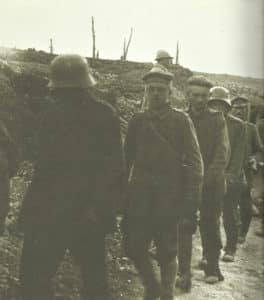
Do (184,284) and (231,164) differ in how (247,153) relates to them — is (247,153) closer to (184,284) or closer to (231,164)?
(231,164)

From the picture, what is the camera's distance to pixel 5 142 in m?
3.90

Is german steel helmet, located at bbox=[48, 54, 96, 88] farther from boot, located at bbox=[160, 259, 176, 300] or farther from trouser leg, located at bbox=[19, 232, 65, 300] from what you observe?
boot, located at bbox=[160, 259, 176, 300]

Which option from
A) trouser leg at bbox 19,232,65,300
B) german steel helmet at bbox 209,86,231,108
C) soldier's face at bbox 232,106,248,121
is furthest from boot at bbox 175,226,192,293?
soldier's face at bbox 232,106,248,121

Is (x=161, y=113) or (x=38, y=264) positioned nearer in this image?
(x=38, y=264)

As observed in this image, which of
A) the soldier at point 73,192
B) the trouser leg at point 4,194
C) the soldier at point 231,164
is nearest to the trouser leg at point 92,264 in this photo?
the soldier at point 73,192

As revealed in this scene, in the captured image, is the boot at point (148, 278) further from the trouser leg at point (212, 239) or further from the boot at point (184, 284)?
the trouser leg at point (212, 239)

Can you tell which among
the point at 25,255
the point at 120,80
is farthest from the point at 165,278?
the point at 120,80

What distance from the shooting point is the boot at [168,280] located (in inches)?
153

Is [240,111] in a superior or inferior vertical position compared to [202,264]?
superior

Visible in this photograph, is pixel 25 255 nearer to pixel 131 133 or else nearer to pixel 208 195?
pixel 131 133

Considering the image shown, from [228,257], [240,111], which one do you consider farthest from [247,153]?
[228,257]

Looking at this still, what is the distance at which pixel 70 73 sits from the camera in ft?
11.0

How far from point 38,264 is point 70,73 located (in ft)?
3.91

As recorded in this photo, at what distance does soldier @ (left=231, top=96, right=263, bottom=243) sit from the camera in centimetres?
657
